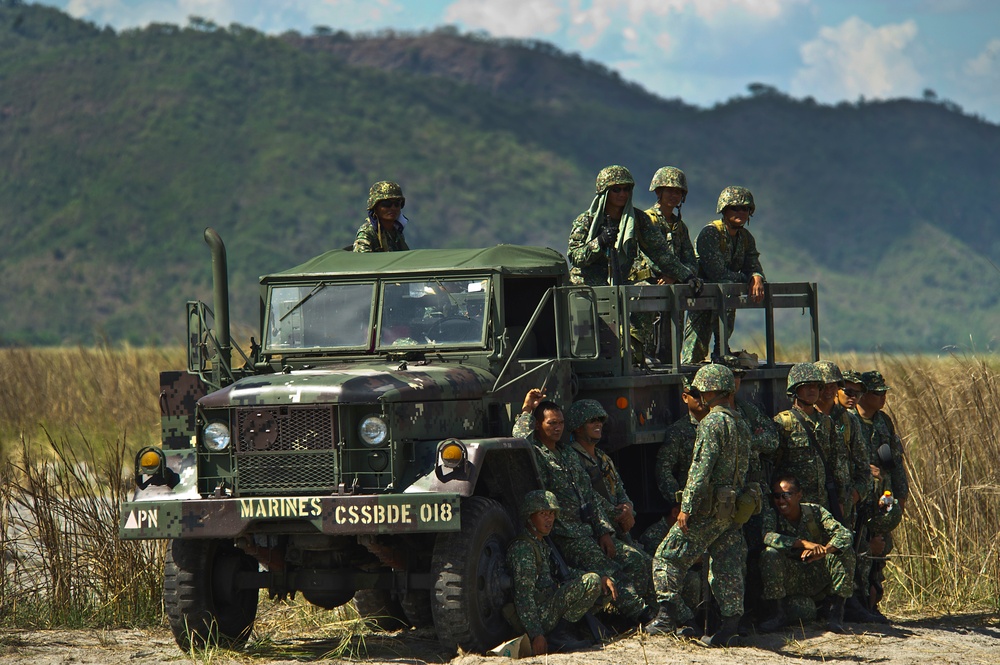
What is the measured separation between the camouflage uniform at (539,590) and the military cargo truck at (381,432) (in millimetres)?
104

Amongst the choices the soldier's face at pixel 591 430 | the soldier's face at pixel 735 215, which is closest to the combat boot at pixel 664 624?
the soldier's face at pixel 591 430

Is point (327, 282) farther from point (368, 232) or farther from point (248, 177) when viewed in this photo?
point (248, 177)

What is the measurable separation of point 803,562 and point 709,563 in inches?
31.2

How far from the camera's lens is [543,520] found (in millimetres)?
8680

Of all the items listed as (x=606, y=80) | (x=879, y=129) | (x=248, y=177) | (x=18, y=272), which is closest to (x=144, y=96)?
(x=248, y=177)

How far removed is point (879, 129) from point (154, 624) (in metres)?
101

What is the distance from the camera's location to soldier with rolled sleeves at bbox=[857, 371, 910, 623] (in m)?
9.98

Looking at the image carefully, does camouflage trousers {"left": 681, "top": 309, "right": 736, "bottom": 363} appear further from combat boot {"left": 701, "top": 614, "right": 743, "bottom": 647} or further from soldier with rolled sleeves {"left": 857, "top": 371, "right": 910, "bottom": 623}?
combat boot {"left": 701, "top": 614, "right": 743, "bottom": 647}

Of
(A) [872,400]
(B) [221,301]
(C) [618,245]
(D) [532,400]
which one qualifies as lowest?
(A) [872,400]

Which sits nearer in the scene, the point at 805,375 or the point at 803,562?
the point at 803,562

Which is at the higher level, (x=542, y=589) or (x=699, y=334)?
(x=699, y=334)

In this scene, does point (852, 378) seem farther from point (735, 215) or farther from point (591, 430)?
point (591, 430)

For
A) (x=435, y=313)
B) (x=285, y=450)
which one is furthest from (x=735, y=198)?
(x=285, y=450)

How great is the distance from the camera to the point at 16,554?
10031mm
